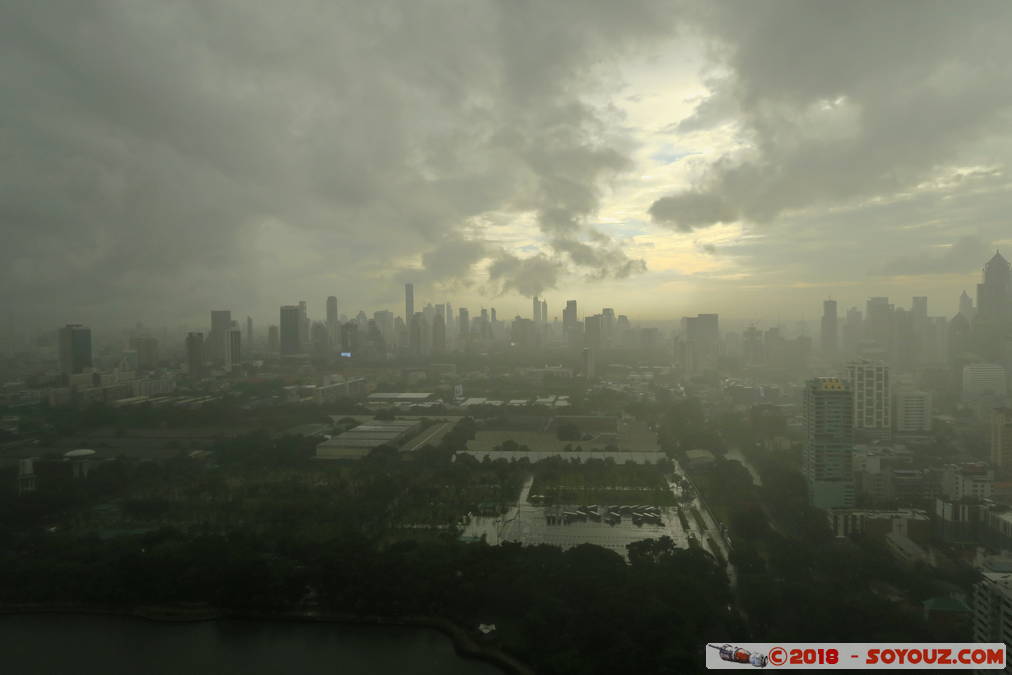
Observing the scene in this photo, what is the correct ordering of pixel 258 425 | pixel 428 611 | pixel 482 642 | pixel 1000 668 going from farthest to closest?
pixel 258 425 → pixel 428 611 → pixel 482 642 → pixel 1000 668

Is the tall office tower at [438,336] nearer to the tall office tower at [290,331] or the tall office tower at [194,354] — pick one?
the tall office tower at [290,331]

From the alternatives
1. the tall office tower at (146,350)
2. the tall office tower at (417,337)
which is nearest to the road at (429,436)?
the tall office tower at (146,350)

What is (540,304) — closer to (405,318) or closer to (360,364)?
(405,318)

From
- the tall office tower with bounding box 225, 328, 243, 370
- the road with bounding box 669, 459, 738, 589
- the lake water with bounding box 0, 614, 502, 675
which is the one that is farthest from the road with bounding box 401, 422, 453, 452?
the tall office tower with bounding box 225, 328, 243, 370

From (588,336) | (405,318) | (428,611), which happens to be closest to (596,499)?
(428,611)

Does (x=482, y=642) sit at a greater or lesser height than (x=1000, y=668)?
lesser

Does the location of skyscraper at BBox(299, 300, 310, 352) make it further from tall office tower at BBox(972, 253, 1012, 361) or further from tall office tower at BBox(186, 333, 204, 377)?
tall office tower at BBox(972, 253, 1012, 361)

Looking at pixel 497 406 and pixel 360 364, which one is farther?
pixel 360 364

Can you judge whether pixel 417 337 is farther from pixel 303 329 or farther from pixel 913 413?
pixel 913 413
